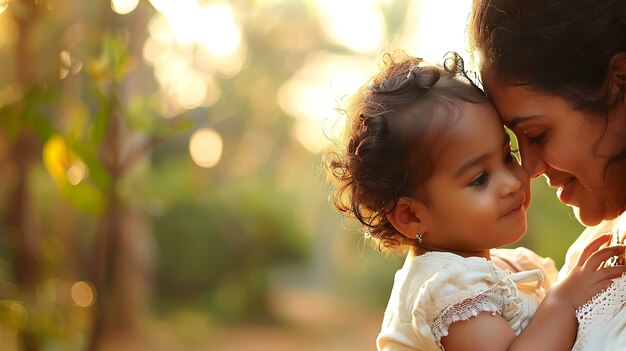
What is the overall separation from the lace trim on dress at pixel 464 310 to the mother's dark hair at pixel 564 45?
0.38 metres

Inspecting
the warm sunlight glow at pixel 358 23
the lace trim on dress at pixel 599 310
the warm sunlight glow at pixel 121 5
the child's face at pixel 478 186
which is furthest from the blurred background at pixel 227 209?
the lace trim on dress at pixel 599 310

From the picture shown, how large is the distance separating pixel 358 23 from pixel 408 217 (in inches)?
304

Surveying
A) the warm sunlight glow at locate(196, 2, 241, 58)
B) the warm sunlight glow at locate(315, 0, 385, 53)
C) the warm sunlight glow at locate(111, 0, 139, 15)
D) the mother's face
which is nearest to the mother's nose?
the mother's face

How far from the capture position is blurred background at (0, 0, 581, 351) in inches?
215

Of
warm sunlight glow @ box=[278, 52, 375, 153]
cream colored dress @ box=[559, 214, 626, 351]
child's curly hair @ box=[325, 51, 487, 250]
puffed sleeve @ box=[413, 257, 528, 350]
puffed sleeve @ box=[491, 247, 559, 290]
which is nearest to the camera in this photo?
cream colored dress @ box=[559, 214, 626, 351]

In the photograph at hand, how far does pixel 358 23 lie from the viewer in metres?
9.17

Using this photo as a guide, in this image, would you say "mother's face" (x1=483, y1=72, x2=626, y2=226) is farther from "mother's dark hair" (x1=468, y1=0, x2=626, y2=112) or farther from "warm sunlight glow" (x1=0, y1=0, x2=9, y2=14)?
"warm sunlight glow" (x1=0, y1=0, x2=9, y2=14)

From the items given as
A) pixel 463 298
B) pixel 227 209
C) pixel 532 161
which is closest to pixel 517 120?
pixel 532 161

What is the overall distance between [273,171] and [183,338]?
166 inches

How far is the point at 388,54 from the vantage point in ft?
5.93

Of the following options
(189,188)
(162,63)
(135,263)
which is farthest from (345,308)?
(162,63)

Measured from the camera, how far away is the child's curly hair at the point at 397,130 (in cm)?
160

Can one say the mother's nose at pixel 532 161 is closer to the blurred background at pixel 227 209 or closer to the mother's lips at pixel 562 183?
the mother's lips at pixel 562 183

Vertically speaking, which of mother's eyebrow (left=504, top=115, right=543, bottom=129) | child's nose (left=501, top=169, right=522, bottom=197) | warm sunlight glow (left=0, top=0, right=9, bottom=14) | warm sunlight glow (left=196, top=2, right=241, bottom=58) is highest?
warm sunlight glow (left=0, top=0, right=9, bottom=14)
